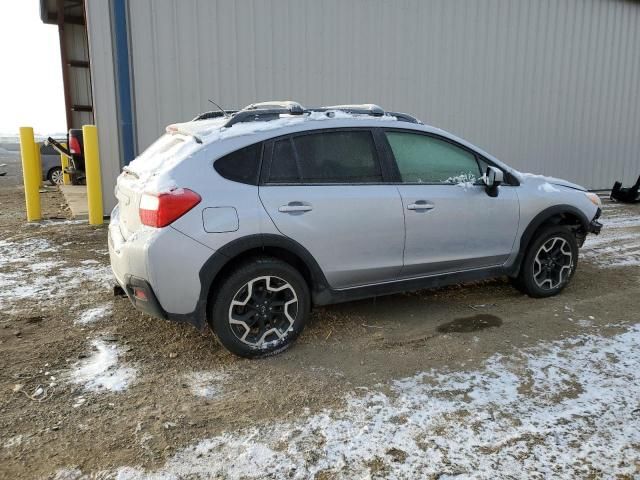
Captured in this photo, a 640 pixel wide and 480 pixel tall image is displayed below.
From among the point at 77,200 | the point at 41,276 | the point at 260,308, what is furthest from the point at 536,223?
the point at 77,200

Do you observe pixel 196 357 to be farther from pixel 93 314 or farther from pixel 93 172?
pixel 93 172

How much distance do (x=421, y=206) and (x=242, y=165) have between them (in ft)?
4.68

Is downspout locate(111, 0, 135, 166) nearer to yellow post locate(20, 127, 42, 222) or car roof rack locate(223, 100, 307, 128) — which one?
yellow post locate(20, 127, 42, 222)

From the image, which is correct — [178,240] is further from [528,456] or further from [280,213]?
[528,456]

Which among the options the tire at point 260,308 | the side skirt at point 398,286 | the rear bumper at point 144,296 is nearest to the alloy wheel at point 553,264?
the side skirt at point 398,286

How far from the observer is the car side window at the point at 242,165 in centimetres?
348

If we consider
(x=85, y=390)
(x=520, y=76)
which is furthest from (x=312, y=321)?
(x=520, y=76)

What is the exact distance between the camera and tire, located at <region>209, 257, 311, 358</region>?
3.44 m

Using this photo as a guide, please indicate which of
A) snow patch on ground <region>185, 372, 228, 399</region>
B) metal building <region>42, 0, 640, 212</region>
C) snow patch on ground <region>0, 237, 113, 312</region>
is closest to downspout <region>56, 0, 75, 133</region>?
metal building <region>42, 0, 640, 212</region>

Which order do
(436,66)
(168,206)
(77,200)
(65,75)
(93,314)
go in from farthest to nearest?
(65,75)
(436,66)
(77,200)
(93,314)
(168,206)

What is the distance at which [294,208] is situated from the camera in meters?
3.59

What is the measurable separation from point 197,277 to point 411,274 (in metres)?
1.72

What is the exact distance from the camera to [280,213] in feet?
11.6

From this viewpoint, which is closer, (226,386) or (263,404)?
(263,404)
